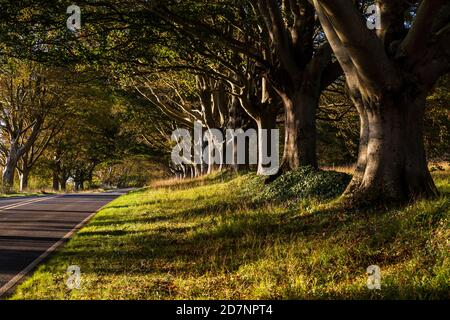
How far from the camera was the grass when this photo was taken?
214 inches

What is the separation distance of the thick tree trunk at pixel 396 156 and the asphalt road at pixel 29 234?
21.2ft

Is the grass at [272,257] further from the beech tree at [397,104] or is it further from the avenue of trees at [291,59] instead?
the avenue of trees at [291,59]

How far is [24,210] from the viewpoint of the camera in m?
16.9

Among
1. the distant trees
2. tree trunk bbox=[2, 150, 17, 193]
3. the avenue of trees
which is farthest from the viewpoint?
tree trunk bbox=[2, 150, 17, 193]

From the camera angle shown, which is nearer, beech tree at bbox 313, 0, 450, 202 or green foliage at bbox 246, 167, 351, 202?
beech tree at bbox 313, 0, 450, 202

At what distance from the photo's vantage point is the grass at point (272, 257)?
17.8ft

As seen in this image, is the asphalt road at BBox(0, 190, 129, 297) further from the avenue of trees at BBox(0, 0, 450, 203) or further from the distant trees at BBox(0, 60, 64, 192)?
the distant trees at BBox(0, 60, 64, 192)

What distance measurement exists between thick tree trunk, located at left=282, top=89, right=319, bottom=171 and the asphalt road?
7.11 meters

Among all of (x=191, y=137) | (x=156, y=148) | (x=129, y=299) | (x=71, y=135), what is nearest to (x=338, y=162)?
(x=191, y=137)

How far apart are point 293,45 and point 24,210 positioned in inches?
459

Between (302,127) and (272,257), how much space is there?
788 centimetres

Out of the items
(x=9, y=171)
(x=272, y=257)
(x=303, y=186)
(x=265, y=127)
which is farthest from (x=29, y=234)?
(x=9, y=171)

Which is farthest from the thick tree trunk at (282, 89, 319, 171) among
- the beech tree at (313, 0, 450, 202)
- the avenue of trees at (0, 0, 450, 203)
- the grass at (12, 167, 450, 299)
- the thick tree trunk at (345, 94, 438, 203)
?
the thick tree trunk at (345, 94, 438, 203)

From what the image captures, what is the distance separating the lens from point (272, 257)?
694 centimetres
